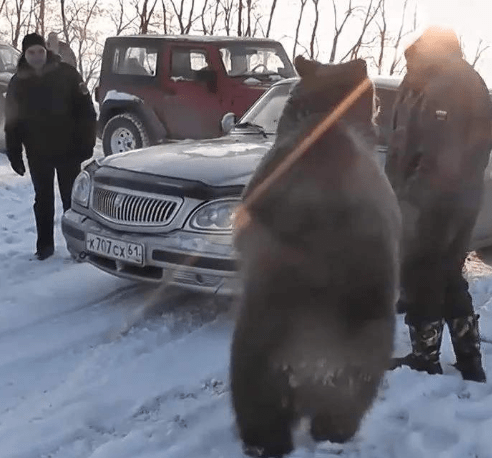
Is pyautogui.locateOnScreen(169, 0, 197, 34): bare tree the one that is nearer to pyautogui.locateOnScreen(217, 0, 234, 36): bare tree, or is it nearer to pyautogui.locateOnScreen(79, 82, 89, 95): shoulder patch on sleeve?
pyautogui.locateOnScreen(217, 0, 234, 36): bare tree

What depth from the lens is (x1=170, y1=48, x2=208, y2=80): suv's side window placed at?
40.1 feet

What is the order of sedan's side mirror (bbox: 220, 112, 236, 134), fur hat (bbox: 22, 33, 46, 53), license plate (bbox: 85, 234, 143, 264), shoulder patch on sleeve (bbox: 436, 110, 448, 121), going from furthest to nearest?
sedan's side mirror (bbox: 220, 112, 236, 134)
fur hat (bbox: 22, 33, 46, 53)
license plate (bbox: 85, 234, 143, 264)
shoulder patch on sleeve (bbox: 436, 110, 448, 121)

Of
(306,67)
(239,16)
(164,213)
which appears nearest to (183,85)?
(164,213)

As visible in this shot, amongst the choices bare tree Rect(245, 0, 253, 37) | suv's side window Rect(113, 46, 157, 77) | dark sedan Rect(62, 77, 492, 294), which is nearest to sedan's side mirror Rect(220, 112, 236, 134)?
Answer: dark sedan Rect(62, 77, 492, 294)

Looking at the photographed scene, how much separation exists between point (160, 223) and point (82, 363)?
103 centimetres

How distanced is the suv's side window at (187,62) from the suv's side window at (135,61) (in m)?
0.32

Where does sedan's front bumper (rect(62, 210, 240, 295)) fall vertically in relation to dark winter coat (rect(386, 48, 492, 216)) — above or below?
below

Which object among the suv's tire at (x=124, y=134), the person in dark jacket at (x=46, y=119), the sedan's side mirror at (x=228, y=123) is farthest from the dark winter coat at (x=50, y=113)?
the suv's tire at (x=124, y=134)

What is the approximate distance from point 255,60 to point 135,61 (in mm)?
1777

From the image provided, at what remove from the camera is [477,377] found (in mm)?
4402

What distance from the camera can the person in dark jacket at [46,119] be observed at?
20.9ft

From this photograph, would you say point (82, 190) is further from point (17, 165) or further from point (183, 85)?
point (183, 85)

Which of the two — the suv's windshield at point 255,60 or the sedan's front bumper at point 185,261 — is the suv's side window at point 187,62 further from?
the sedan's front bumper at point 185,261

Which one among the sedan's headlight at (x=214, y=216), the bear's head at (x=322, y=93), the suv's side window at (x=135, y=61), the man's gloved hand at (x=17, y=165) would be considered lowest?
the man's gloved hand at (x=17, y=165)
